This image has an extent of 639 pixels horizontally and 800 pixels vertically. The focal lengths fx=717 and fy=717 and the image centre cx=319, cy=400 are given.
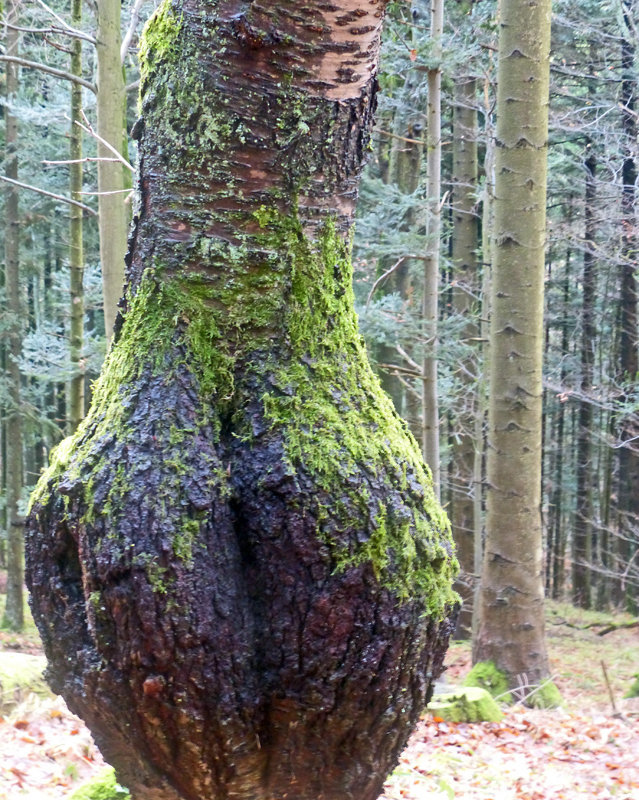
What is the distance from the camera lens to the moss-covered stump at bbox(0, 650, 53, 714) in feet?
18.9

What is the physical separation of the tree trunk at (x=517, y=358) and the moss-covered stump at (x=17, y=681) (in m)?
4.38

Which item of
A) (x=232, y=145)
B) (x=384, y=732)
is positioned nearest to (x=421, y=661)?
(x=384, y=732)

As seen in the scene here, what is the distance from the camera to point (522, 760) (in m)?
5.50

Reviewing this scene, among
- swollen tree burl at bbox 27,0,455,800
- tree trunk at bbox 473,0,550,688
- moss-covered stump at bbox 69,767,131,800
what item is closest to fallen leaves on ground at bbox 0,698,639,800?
moss-covered stump at bbox 69,767,131,800

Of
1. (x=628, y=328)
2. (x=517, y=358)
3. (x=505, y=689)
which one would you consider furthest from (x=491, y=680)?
(x=628, y=328)

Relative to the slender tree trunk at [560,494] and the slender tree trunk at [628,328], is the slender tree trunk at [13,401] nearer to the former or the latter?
the slender tree trunk at [628,328]

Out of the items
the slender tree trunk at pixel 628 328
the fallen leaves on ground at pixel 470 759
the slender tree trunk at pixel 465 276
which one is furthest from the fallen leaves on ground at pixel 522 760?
the slender tree trunk at pixel 465 276

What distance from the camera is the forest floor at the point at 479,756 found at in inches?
181

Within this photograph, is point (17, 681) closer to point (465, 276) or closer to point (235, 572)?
point (235, 572)

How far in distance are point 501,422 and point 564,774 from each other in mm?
3236

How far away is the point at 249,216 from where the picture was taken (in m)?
1.98

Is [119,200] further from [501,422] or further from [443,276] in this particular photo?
[443,276]

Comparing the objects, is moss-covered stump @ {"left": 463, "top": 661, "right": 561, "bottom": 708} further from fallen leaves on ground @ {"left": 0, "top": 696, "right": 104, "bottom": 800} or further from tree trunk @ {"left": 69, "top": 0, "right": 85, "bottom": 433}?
tree trunk @ {"left": 69, "top": 0, "right": 85, "bottom": 433}

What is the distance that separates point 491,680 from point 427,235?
4.81 meters
